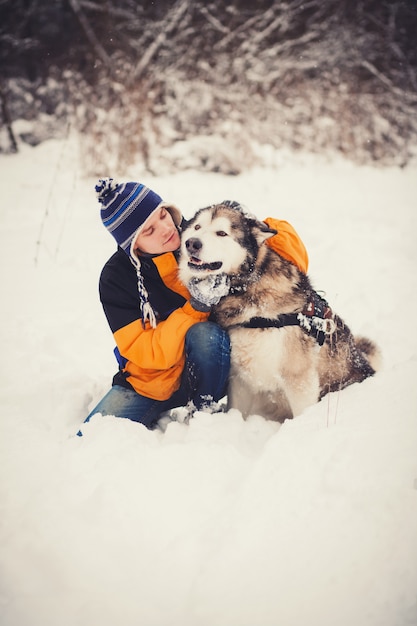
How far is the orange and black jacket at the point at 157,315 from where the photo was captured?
74.6 inches

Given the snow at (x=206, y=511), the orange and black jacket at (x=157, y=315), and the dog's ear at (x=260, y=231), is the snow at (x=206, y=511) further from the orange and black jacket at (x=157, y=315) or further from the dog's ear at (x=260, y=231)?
the dog's ear at (x=260, y=231)

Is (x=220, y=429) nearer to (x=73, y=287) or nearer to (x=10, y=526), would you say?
(x=10, y=526)

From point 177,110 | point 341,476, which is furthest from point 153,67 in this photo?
point 341,476

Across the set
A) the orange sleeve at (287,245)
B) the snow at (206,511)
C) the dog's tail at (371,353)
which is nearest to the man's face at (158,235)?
the orange sleeve at (287,245)

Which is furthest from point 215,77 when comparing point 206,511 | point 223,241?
point 206,511

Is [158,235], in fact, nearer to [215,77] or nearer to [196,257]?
[196,257]

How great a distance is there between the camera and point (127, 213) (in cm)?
188

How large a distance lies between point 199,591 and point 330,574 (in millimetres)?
357

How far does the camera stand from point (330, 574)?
1046mm

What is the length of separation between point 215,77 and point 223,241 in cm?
754

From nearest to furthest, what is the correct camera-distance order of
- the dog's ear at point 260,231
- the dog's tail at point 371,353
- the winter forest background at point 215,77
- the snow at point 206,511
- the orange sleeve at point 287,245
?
the snow at point 206,511, the dog's ear at point 260,231, the orange sleeve at point 287,245, the dog's tail at point 371,353, the winter forest background at point 215,77

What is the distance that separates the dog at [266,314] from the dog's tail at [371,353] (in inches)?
13.5

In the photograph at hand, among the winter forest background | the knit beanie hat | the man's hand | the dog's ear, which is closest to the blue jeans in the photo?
the man's hand

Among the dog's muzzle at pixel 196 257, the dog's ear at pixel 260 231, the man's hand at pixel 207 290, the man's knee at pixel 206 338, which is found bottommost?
the man's knee at pixel 206 338
